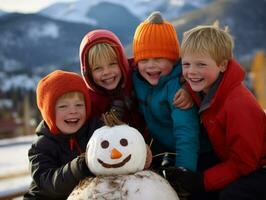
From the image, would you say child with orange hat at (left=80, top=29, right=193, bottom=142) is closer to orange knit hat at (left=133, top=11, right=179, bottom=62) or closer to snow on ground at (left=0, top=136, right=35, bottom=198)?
orange knit hat at (left=133, top=11, right=179, bottom=62)

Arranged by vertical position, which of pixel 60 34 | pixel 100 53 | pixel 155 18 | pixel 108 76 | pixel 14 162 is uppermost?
pixel 60 34

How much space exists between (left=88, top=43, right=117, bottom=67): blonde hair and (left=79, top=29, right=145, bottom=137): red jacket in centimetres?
3

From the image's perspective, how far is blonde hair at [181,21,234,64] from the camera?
94.0 inches

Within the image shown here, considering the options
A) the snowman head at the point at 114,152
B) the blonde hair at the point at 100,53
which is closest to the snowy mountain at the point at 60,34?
the blonde hair at the point at 100,53

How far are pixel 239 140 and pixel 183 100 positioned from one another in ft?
1.23

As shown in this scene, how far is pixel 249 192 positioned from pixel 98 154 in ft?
2.49

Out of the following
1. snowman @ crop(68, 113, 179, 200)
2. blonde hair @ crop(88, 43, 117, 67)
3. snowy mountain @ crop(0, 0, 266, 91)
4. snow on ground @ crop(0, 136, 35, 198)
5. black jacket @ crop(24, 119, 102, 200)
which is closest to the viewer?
snowman @ crop(68, 113, 179, 200)

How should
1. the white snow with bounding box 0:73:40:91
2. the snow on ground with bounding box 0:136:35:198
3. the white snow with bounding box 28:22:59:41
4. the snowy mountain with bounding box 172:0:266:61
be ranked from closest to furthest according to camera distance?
the snow on ground with bounding box 0:136:35:198, the white snow with bounding box 0:73:40:91, the snowy mountain with bounding box 172:0:266:61, the white snow with bounding box 28:22:59:41

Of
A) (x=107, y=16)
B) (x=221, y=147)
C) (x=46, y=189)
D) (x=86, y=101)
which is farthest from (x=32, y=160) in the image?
(x=107, y=16)

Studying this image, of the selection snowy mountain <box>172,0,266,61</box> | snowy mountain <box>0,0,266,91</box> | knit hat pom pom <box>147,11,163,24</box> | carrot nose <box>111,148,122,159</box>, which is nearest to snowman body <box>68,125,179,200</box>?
carrot nose <box>111,148,122,159</box>

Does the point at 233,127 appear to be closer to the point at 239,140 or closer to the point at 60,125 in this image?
the point at 239,140

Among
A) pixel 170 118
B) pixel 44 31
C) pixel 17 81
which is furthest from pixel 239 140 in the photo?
pixel 44 31

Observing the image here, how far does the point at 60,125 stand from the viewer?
2537 millimetres

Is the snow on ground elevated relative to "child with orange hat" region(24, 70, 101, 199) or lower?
lower
